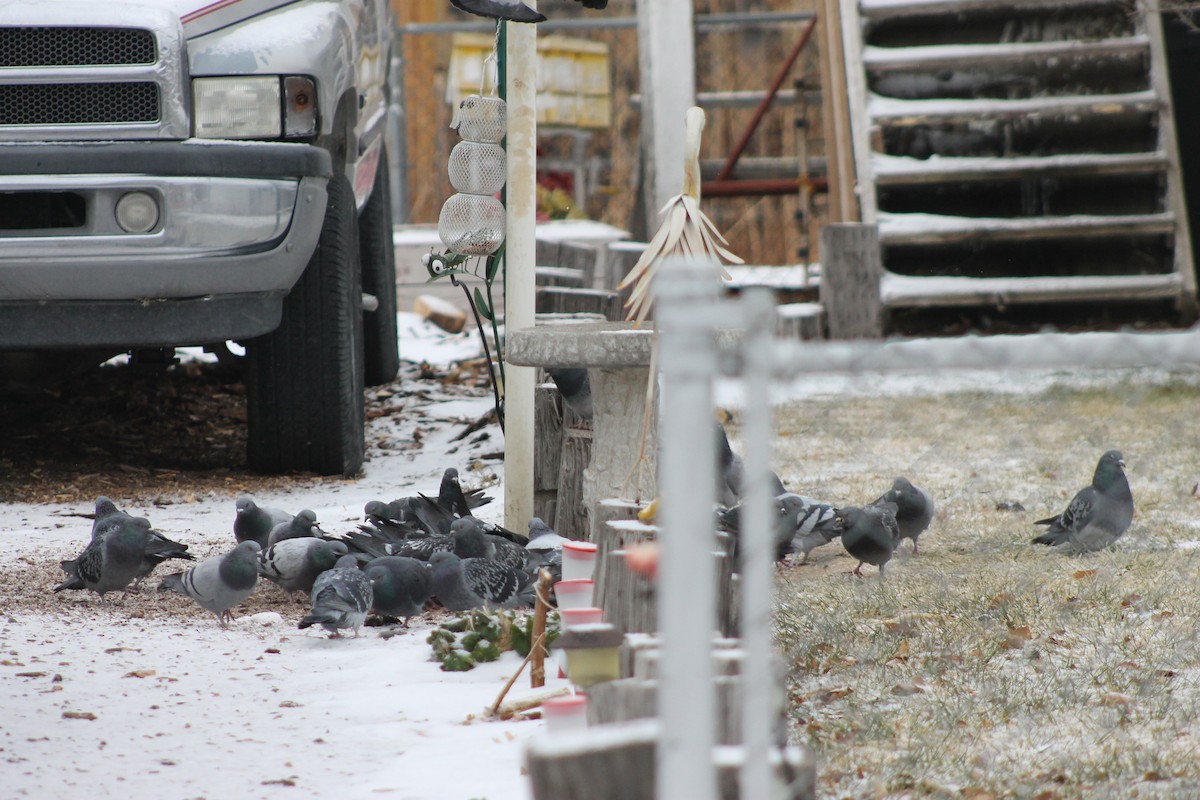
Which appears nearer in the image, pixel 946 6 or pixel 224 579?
pixel 224 579

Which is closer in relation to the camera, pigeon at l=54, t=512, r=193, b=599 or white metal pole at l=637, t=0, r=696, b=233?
pigeon at l=54, t=512, r=193, b=599

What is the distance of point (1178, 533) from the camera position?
4734 millimetres

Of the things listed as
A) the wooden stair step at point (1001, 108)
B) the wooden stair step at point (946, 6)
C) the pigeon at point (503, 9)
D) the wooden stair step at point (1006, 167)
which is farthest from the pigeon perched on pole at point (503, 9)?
the wooden stair step at point (946, 6)

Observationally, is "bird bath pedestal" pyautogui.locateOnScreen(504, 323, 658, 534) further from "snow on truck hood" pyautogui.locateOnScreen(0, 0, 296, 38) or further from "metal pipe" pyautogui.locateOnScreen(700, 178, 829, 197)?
"metal pipe" pyautogui.locateOnScreen(700, 178, 829, 197)

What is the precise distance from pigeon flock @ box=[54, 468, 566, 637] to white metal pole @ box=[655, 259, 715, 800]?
7.24ft

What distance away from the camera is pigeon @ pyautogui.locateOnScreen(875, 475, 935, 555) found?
459cm

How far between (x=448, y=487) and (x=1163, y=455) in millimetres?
3319

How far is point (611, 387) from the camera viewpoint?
4.09m

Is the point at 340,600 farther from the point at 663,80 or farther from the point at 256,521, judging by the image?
the point at 663,80

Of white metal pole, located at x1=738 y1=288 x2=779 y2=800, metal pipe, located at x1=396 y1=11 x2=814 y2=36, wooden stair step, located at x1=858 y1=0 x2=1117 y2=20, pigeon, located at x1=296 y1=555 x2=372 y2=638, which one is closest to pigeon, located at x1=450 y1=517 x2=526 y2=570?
pigeon, located at x1=296 y1=555 x2=372 y2=638

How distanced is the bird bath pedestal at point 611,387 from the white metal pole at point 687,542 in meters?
2.19

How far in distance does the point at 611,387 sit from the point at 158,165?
183 centimetres

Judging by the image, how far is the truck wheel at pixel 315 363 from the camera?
216 inches

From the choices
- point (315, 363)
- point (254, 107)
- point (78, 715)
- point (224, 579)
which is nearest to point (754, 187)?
point (315, 363)
